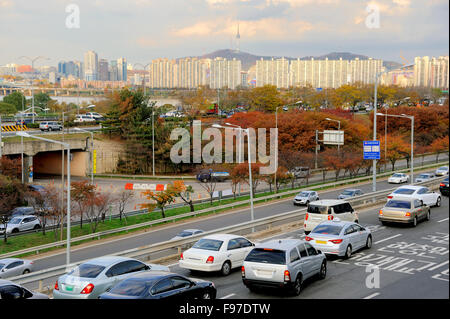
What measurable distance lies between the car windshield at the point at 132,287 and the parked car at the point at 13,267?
11.1 metres

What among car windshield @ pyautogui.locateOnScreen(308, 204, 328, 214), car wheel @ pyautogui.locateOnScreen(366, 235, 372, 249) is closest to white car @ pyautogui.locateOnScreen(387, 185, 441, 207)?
car windshield @ pyautogui.locateOnScreen(308, 204, 328, 214)

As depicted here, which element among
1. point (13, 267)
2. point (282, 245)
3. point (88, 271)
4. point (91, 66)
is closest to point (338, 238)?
point (282, 245)

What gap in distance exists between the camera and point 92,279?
1235cm

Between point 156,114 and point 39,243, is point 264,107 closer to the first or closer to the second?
point 156,114

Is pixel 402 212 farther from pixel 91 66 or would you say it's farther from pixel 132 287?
pixel 91 66

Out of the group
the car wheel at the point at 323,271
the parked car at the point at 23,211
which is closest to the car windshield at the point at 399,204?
the car wheel at the point at 323,271

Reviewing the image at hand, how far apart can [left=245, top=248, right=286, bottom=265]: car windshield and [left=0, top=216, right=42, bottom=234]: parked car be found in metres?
24.2

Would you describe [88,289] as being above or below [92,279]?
below

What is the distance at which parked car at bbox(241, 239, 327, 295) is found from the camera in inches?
503

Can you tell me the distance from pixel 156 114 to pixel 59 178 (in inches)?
561

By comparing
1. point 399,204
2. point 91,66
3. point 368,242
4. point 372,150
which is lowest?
point 368,242

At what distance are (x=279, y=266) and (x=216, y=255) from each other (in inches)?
112

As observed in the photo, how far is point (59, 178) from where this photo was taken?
186 feet

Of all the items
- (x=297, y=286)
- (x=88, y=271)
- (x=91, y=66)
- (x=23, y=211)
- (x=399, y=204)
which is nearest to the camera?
(x=88, y=271)
